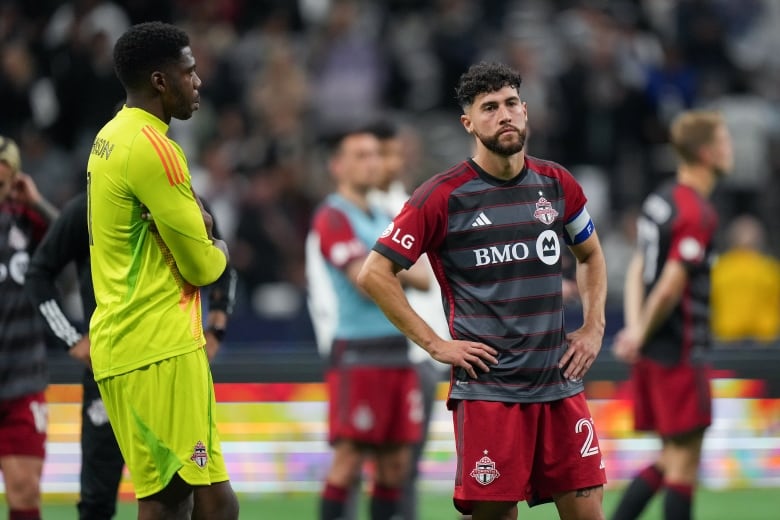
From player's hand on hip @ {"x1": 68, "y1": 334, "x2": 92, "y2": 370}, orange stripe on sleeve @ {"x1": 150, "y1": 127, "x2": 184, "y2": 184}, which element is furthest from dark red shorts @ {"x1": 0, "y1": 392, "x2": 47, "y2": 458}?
orange stripe on sleeve @ {"x1": 150, "y1": 127, "x2": 184, "y2": 184}

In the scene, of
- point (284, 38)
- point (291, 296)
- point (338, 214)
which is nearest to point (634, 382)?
point (338, 214)

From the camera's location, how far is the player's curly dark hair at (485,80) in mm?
5832

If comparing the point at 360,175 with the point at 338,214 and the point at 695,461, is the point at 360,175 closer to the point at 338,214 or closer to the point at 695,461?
the point at 338,214

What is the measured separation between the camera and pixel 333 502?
803 centimetres

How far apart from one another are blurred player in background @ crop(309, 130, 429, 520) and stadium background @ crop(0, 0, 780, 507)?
4241 mm

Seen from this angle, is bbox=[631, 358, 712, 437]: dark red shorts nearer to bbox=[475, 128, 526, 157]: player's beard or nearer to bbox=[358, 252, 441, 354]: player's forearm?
bbox=[358, 252, 441, 354]: player's forearm

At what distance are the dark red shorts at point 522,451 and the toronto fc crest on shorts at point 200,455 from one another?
3.43ft

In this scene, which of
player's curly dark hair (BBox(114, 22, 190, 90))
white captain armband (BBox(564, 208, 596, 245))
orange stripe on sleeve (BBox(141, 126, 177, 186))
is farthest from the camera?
white captain armband (BBox(564, 208, 596, 245))

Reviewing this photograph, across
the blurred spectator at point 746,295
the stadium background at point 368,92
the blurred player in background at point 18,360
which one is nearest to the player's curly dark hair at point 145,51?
the blurred player in background at point 18,360

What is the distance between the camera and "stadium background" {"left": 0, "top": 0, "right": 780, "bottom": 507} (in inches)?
542

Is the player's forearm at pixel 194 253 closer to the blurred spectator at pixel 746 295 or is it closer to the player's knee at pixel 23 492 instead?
the player's knee at pixel 23 492

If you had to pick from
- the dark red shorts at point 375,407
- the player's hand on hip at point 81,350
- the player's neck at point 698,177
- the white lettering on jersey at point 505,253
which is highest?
the player's neck at point 698,177

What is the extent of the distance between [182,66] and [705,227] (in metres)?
3.52

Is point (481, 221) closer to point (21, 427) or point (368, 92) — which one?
point (21, 427)
